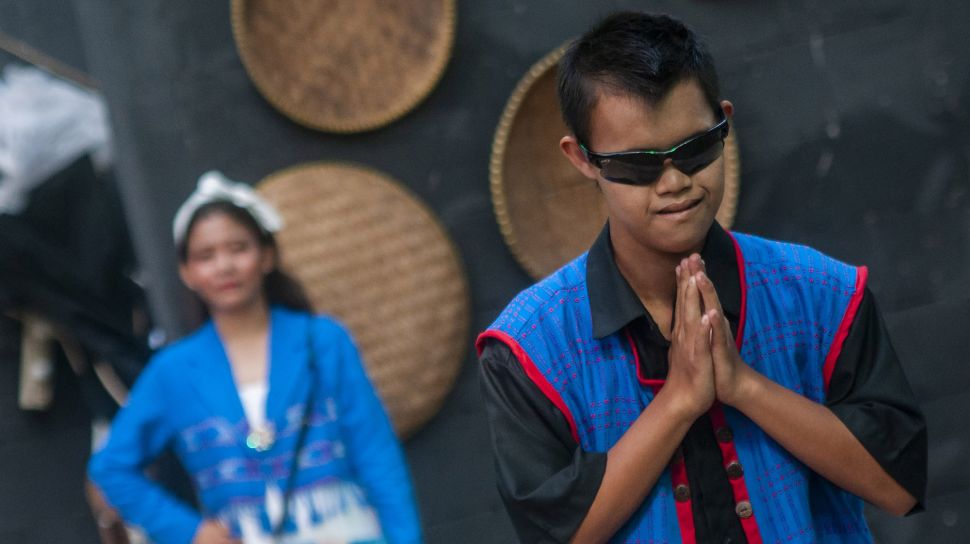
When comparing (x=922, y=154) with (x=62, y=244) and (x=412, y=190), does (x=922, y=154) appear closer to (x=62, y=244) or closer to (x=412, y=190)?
(x=412, y=190)

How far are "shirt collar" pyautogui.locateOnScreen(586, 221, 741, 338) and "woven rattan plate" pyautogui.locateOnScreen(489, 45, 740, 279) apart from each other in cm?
220

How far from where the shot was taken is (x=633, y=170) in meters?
1.83

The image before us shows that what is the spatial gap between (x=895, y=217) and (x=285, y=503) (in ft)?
7.67

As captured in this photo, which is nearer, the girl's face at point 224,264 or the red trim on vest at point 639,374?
the red trim on vest at point 639,374

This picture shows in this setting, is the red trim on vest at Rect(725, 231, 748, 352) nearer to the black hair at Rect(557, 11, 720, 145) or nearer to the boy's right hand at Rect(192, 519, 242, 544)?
the black hair at Rect(557, 11, 720, 145)

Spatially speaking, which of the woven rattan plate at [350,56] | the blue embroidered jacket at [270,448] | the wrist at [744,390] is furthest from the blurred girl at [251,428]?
the wrist at [744,390]

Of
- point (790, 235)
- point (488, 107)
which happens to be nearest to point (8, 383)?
point (488, 107)

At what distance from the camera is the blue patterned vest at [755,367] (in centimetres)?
186

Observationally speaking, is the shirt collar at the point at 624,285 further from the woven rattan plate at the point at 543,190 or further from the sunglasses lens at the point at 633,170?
the woven rattan plate at the point at 543,190

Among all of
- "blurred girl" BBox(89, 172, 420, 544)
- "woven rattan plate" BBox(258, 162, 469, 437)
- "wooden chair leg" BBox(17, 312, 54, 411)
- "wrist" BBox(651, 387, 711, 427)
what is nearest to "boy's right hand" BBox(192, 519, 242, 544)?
"blurred girl" BBox(89, 172, 420, 544)

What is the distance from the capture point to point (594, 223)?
428cm

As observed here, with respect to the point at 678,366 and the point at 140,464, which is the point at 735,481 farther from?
the point at 140,464

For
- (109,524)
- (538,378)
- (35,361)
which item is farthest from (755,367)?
(35,361)

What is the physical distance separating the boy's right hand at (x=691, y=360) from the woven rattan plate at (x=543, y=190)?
2396mm
